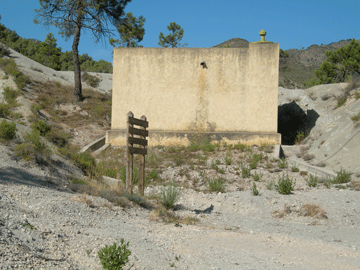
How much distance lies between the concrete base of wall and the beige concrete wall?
34 centimetres

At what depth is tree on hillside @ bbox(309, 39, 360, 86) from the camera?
1155 inches

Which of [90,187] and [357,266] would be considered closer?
[357,266]

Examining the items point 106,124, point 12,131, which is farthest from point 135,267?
point 106,124

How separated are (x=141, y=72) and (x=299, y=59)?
55.8m

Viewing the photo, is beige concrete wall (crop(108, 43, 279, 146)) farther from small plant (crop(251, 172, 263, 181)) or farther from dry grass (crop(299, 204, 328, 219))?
dry grass (crop(299, 204, 328, 219))

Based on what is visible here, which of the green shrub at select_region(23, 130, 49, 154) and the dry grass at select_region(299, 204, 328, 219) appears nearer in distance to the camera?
the dry grass at select_region(299, 204, 328, 219)

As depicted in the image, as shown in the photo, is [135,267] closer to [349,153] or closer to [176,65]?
[349,153]

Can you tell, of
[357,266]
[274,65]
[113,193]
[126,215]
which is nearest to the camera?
[357,266]

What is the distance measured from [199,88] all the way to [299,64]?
51670 mm

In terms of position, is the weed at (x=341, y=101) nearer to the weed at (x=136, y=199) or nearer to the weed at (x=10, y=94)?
the weed at (x=136, y=199)

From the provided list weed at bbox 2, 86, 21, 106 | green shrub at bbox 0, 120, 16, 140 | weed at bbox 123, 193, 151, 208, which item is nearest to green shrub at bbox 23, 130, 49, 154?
green shrub at bbox 0, 120, 16, 140

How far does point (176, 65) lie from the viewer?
15.9 metres

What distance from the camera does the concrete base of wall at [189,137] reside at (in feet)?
49.6

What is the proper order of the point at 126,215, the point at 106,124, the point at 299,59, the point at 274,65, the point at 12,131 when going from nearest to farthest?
1. the point at 126,215
2. the point at 12,131
3. the point at 274,65
4. the point at 106,124
5. the point at 299,59
